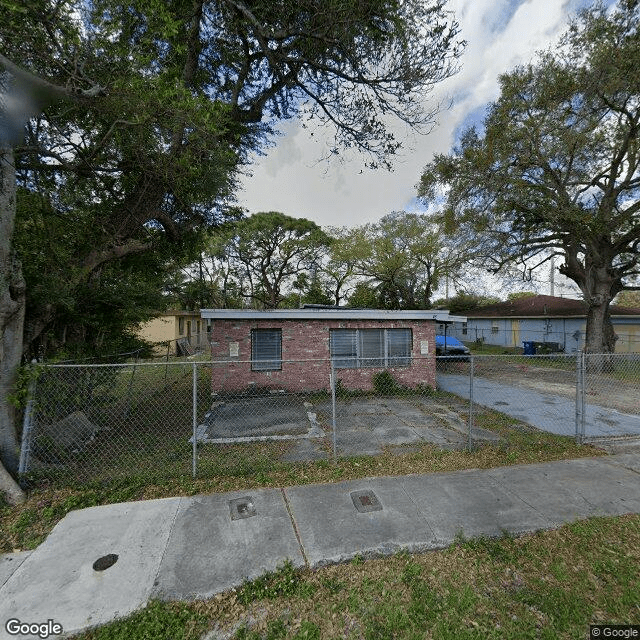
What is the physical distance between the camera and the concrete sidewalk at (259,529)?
251 cm

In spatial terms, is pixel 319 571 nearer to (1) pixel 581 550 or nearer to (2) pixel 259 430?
(1) pixel 581 550

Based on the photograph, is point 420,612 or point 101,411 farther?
point 101,411

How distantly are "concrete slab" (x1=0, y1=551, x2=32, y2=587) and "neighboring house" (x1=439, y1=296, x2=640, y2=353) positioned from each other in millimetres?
18381

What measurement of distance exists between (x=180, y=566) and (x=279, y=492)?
1.39 metres

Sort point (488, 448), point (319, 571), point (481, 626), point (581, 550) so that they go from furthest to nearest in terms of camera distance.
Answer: point (488, 448) < point (581, 550) < point (319, 571) < point (481, 626)

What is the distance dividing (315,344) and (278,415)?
2719 mm

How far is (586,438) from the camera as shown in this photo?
5613mm

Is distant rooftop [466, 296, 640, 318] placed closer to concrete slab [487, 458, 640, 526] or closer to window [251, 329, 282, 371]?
concrete slab [487, 458, 640, 526]

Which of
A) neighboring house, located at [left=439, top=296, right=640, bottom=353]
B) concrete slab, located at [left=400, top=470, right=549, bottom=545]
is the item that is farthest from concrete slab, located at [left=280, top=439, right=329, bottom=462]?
neighboring house, located at [left=439, top=296, right=640, bottom=353]

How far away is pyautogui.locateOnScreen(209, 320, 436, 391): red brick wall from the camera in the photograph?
8.98m

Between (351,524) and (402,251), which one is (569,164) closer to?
(402,251)

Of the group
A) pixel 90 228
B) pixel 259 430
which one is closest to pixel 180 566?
pixel 259 430

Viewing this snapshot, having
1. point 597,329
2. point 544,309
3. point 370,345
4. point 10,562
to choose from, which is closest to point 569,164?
point 597,329

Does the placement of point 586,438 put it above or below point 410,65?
below
